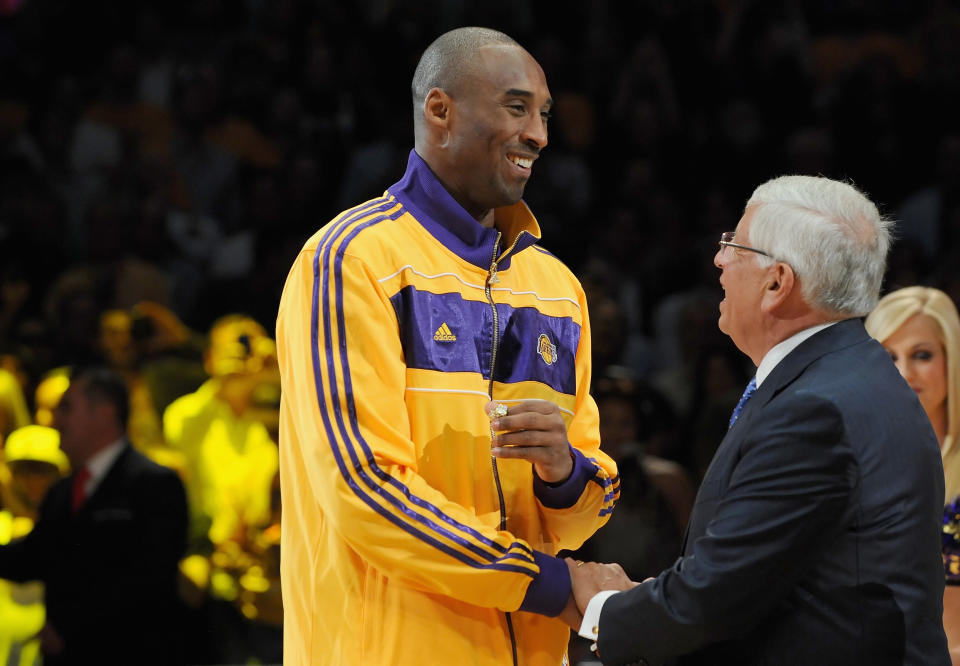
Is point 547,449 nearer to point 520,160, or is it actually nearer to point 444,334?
point 444,334

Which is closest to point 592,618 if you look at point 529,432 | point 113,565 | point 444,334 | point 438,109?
point 529,432

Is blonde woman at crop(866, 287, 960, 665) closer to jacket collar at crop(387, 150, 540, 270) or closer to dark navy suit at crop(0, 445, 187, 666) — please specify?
jacket collar at crop(387, 150, 540, 270)

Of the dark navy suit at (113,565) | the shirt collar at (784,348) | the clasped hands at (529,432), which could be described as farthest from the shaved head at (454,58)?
the dark navy suit at (113,565)

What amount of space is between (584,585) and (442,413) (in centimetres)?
42

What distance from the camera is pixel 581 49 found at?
8.38 m

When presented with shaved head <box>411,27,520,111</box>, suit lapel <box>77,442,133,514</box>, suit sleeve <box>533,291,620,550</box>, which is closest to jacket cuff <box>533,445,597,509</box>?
suit sleeve <box>533,291,620,550</box>

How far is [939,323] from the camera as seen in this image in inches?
146

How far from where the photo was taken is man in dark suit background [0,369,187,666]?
477 cm

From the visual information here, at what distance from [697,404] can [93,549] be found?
8.75 feet

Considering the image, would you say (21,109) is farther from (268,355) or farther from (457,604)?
(457,604)

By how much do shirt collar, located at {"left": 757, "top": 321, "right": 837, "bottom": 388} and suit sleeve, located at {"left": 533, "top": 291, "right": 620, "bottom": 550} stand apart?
39cm

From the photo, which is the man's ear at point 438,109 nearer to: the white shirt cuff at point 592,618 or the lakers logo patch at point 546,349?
the lakers logo patch at point 546,349

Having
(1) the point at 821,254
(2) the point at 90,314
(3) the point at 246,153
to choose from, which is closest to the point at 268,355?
(2) the point at 90,314

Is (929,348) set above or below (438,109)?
below
